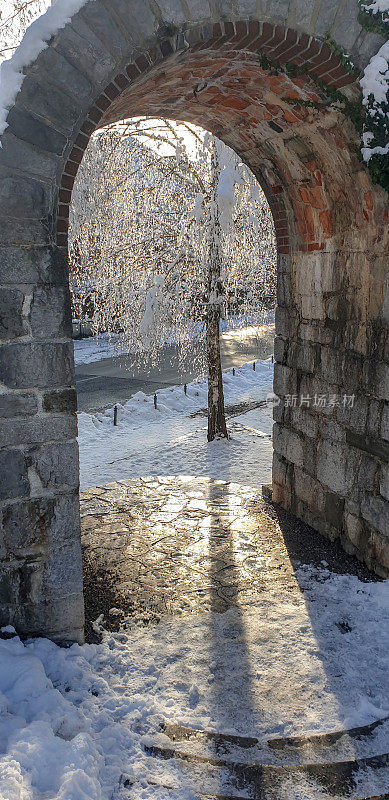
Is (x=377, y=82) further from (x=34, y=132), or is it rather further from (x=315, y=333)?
(x=34, y=132)

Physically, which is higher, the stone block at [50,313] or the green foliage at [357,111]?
the green foliage at [357,111]

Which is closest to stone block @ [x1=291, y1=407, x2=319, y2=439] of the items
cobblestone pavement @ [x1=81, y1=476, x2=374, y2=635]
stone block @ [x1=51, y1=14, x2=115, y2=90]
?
cobblestone pavement @ [x1=81, y1=476, x2=374, y2=635]

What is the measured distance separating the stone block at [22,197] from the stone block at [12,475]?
142 cm

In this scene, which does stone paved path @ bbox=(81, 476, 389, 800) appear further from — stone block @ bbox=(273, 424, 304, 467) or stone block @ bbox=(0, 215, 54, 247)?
stone block @ bbox=(0, 215, 54, 247)

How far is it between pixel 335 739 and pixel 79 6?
4.39 m

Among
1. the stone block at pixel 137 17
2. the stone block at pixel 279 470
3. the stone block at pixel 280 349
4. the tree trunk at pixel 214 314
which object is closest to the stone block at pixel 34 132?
the stone block at pixel 137 17

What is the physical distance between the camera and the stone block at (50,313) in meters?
3.44

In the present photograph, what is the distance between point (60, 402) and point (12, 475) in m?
0.54

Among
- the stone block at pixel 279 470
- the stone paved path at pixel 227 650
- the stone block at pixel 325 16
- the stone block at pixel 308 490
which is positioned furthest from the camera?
the stone block at pixel 279 470

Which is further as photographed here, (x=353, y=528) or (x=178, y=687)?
(x=353, y=528)

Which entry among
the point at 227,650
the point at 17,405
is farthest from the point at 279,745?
the point at 17,405

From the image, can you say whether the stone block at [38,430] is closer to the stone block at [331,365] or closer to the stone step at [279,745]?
the stone step at [279,745]

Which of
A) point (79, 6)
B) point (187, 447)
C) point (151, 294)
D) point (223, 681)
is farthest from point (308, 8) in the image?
point (187, 447)

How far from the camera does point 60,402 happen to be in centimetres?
356
